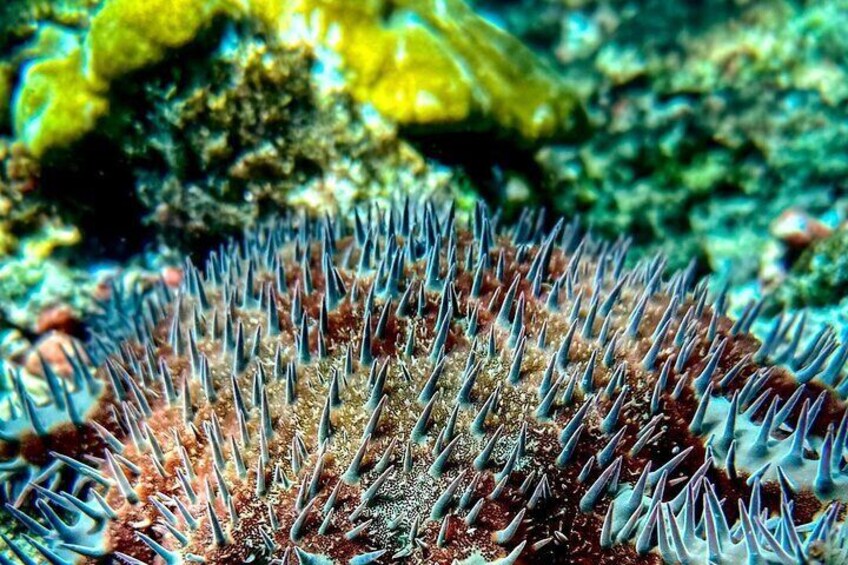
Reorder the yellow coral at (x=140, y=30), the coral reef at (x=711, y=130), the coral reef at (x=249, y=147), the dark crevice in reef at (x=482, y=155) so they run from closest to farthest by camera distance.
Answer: the yellow coral at (x=140, y=30) < the coral reef at (x=249, y=147) < the dark crevice in reef at (x=482, y=155) < the coral reef at (x=711, y=130)

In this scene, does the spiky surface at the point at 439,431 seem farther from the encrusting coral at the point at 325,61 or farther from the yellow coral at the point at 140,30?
the yellow coral at the point at 140,30

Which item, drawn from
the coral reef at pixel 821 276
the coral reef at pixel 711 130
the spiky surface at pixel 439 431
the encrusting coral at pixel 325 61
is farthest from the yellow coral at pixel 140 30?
the coral reef at pixel 821 276

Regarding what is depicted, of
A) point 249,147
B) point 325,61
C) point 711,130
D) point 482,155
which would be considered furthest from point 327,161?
point 711,130

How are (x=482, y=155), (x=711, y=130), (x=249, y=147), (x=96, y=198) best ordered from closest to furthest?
1. (x=249, y=147)
2. (x=96, y=198)
3. (x=482, y=155)
4. (x=711, y=130)

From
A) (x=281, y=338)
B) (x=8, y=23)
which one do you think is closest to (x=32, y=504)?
(x=281, y=338)

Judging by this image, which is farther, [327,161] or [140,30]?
[327,161]

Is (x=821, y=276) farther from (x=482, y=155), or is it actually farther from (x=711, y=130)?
(x=482, y=155)

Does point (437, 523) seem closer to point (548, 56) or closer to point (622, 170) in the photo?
point (622, 170)
